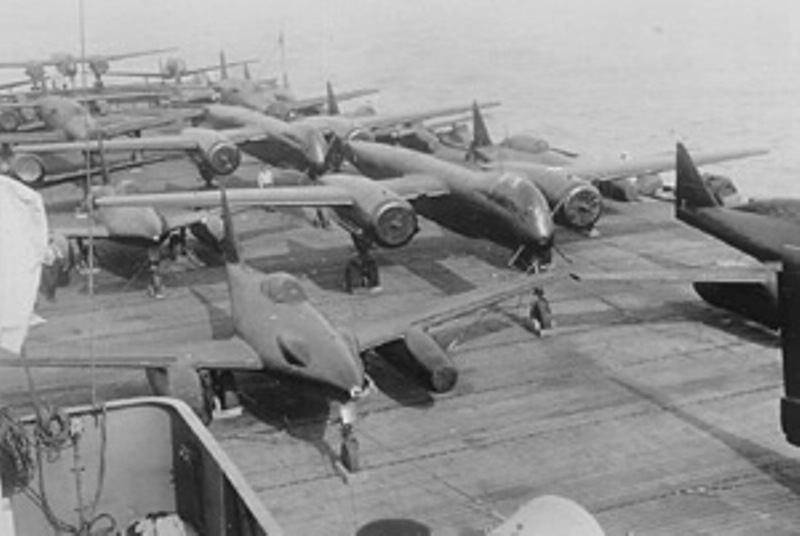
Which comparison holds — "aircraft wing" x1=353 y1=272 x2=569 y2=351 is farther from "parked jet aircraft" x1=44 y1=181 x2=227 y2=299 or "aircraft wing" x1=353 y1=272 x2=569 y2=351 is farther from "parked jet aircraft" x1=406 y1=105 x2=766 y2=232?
"parked jet aircraft" x1=44 y1=181 x2=227 y2=299

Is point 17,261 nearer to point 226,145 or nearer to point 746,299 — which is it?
point 746,299

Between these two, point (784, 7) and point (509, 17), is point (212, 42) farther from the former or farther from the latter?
point (784, 7)

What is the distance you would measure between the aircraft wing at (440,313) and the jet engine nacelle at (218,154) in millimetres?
18568

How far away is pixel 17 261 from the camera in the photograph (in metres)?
6.51

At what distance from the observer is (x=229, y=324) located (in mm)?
27016

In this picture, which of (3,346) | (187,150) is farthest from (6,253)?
(187,150)

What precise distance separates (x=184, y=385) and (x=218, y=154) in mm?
21120

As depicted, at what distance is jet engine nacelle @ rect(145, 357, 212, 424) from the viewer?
19.8 meters

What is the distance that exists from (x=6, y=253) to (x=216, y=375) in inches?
590

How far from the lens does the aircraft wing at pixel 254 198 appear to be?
28.3m

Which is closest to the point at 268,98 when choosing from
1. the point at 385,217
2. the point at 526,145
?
the point at 526,145

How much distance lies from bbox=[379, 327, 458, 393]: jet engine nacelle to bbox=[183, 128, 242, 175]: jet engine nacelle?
19.8 meters

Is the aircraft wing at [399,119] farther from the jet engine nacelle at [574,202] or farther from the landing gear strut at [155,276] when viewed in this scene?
the landing gear strut at [155,276]

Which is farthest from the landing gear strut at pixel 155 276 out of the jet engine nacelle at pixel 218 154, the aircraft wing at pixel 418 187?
the jet engine nacelle at pixel 218 154
